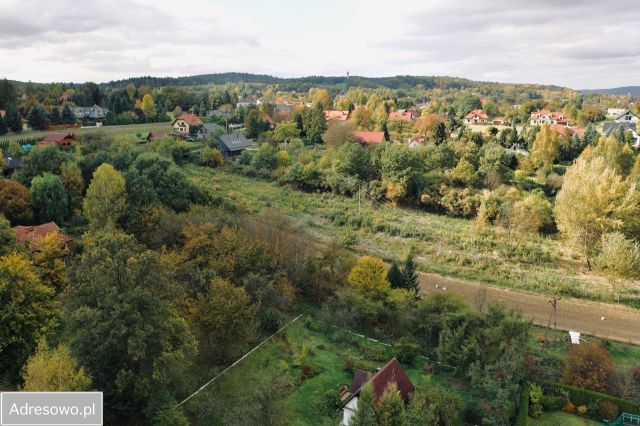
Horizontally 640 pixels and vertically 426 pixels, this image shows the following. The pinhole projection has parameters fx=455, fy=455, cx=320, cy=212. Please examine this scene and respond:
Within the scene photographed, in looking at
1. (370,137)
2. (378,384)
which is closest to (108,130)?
(370,137)

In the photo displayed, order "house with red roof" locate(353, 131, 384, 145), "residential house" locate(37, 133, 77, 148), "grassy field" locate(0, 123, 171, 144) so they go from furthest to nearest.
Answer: "house with red roof" locate(353, 131, 384, 145), "grassy field" locate(0, 123, 171, 144), "residential house" locate(37, 133, 77, 148)

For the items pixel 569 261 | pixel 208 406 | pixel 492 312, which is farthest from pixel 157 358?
pixel 569 261

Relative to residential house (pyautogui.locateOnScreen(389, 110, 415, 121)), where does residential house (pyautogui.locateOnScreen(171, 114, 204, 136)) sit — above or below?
below

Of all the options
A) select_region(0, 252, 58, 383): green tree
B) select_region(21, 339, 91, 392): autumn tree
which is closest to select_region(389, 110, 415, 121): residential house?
select_region(0, 252, 58, 383): green tree

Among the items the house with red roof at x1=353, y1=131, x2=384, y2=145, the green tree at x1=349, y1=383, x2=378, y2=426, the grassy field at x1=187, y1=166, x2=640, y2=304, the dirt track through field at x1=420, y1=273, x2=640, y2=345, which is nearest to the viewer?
the green tree at x1=349, y1=383, x2=378, y2=426

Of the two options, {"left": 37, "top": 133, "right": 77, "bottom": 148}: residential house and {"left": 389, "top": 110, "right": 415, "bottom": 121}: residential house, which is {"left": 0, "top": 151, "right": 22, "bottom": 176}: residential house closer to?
{"left": 37, "top": 133, "right": 77, "bottom": 148}: residential house

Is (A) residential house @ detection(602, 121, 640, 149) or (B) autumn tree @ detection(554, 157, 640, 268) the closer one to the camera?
(B) autumn tree @ detection(554, 157, 640, 268)
